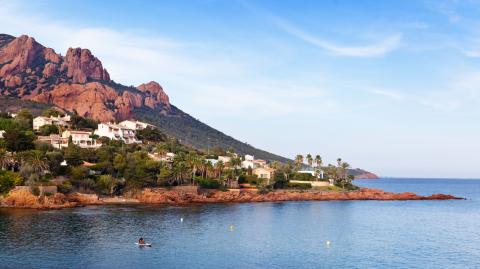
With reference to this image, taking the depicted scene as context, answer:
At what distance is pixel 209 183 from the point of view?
408 feet

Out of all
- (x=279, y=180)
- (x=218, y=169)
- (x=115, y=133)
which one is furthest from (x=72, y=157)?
(x=279, y=180)

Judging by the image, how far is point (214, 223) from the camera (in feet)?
Result: 253

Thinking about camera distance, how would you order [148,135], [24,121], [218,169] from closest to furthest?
[218,169] < [24,121] < [148,135]

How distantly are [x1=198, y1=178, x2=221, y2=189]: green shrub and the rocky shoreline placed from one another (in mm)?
2659

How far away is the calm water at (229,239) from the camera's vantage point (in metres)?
50.2

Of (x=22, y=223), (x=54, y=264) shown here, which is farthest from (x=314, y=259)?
(x=22, y=223)

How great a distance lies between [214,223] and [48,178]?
4231 cm

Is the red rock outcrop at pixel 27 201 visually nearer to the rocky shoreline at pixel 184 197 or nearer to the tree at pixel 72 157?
the rocky shoreline at pixel 184 197

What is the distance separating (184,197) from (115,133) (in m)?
51.9

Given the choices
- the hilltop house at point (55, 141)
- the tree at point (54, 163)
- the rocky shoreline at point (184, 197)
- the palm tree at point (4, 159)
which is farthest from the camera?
the hilltop house at point (55, 141)

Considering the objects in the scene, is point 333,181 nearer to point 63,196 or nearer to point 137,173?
point 137,173

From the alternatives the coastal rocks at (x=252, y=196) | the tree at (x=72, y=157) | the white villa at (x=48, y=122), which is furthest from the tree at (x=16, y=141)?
the white villa at (x=48, y=122)

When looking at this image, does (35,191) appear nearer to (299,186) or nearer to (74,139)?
(74,139)

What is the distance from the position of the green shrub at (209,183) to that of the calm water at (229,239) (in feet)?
84.8
